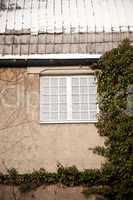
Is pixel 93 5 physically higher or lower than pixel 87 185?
higher

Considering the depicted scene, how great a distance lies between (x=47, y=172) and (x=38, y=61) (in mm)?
3128

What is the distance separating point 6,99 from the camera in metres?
10.9

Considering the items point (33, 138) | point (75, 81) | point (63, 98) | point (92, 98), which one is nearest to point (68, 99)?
point (63, 98)

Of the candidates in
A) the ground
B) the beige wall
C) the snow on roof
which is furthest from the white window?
the ground

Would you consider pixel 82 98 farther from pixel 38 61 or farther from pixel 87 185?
pixel 87 185

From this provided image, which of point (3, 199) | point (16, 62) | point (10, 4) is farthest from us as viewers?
point (10, 4)

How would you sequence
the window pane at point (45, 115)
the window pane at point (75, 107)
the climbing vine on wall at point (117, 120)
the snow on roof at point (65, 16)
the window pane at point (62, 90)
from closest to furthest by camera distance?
1. the climbing vine on wall at point (117, 120)
2. the window pane at point (45, 115)
3. the window pane at point (75, 107)
4. the window pane at point (62, 90)
5. the snow on roof at point (65, 16)

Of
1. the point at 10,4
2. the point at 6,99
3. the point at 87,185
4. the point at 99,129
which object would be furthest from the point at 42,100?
the point at 10,4

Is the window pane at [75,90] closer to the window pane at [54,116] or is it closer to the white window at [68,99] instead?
the white window at [68,99]

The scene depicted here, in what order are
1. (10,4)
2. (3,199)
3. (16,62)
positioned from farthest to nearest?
(10,4), (16,62), (3,199)

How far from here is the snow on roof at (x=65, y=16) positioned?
37.9ft

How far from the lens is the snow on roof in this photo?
11.5 meters

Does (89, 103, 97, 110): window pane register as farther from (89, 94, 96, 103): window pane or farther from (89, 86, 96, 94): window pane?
(89, 86, 96, 94): window pane

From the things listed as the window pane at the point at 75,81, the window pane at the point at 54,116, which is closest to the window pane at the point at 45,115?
the window pane at the point at 54,116
